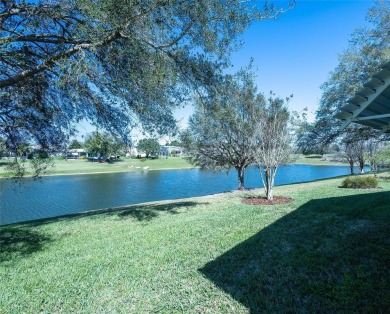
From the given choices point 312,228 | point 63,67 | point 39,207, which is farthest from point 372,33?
point 39,207

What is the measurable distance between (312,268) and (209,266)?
75.0 inches

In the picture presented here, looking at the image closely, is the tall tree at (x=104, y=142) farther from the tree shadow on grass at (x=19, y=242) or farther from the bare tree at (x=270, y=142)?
the bare tree at (x=270, y=142)

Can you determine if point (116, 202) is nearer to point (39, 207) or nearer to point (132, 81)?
point (39, 207)

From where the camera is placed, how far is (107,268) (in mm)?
5188

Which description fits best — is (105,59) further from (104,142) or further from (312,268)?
(312,268)

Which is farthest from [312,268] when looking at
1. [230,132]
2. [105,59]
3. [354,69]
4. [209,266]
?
[354,69]

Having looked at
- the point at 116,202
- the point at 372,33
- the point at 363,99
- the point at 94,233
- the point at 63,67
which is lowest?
the point at 116,202

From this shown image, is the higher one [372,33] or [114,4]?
[372,33]

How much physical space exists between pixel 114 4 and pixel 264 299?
6.52 meters

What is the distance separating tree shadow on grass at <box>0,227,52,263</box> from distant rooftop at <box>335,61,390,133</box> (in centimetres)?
853

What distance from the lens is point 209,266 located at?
5.02 metres

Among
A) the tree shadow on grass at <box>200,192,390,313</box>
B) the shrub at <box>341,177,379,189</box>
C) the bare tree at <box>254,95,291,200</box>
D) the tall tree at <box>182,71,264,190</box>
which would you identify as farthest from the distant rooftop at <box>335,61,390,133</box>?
the shrub at <box>341,177,379,189</box>

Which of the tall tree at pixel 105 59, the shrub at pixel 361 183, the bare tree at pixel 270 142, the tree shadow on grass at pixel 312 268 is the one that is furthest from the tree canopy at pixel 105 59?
the shrub at pixel 361 183

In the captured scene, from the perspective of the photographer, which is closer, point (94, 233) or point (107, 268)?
point (107, 268)
